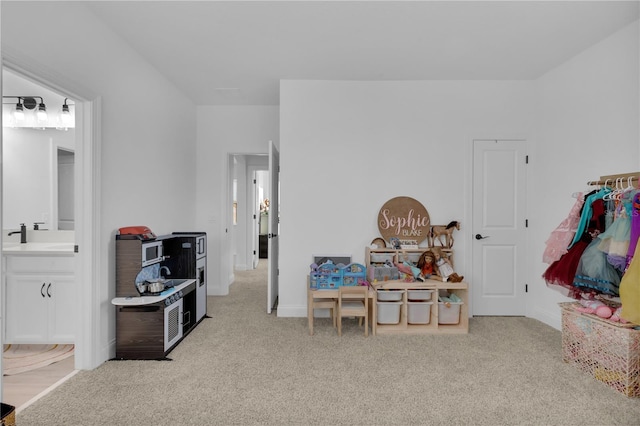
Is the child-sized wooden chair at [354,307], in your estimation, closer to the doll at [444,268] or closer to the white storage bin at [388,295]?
the white storage bin at [388,295]

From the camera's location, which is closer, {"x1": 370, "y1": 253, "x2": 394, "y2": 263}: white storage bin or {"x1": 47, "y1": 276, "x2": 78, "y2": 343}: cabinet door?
{"x1": 47, "y1": 276, "x2": 78, "y2": 343}: cabinet door

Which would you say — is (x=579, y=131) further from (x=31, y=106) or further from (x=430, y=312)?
(x=31, y=106)

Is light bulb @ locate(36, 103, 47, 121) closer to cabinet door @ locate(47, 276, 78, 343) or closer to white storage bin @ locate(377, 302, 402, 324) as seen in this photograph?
cabinet door @ locate(47, 276, 78, 343)

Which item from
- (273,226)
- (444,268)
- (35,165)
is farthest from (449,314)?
(35,165)

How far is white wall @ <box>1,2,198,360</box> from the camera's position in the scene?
2061mm

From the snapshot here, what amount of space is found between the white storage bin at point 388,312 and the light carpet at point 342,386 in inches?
8.1

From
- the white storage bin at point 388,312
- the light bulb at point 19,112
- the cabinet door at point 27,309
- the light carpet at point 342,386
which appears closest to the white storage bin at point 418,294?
A: the white storage bin at point 388,312

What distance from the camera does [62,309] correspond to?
278 centimetres

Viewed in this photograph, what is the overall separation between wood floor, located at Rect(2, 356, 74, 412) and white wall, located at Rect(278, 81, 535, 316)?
204 cm

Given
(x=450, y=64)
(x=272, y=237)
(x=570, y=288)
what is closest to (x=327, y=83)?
(x=450, y=64)

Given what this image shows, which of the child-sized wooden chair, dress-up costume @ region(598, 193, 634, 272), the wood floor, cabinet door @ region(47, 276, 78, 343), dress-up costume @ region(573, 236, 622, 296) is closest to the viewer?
the wood floor

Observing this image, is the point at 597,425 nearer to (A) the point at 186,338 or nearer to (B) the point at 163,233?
(A) the point at 186,338

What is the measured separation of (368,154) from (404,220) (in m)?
0.87

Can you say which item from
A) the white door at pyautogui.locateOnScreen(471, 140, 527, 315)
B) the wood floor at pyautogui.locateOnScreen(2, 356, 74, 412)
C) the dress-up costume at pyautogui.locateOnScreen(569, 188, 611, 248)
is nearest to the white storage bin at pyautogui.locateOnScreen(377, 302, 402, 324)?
the white door at pyautogui.locateOnScreen(471, 140, 527, 315)
